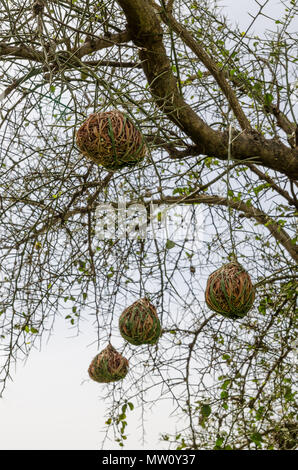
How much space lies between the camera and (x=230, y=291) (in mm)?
1893


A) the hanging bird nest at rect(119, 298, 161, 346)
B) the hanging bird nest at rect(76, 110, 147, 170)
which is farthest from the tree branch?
the hanging bird nest at rect(119, 298, 161, 346)

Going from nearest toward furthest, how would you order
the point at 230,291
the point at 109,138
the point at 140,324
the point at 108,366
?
the point at 109,138, the point at 230,291, the point at 140,324, the point at 108,366

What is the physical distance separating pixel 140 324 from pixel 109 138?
82cm

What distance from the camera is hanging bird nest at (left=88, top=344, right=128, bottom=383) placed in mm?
2490

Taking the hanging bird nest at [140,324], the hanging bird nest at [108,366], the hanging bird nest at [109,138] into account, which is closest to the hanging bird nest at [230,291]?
the hanging bird nest at [140,324]

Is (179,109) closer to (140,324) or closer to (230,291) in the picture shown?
(230,291)

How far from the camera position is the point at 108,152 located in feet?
4.90

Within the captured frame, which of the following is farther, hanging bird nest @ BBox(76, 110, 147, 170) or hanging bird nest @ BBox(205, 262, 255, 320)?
hanging bird nest @ BBox(205, 262, 255, 320)

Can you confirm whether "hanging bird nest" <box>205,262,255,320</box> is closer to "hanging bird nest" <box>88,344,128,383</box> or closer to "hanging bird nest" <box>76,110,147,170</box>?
"hanging bird nest" <box>76,110,147,170</box>

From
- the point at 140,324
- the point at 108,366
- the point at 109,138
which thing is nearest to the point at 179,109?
the point at 109,138

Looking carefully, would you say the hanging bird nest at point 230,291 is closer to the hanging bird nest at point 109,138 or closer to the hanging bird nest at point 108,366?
the hanging bird nest at point 109,138

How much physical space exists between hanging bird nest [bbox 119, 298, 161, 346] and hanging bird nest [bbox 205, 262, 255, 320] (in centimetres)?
24
